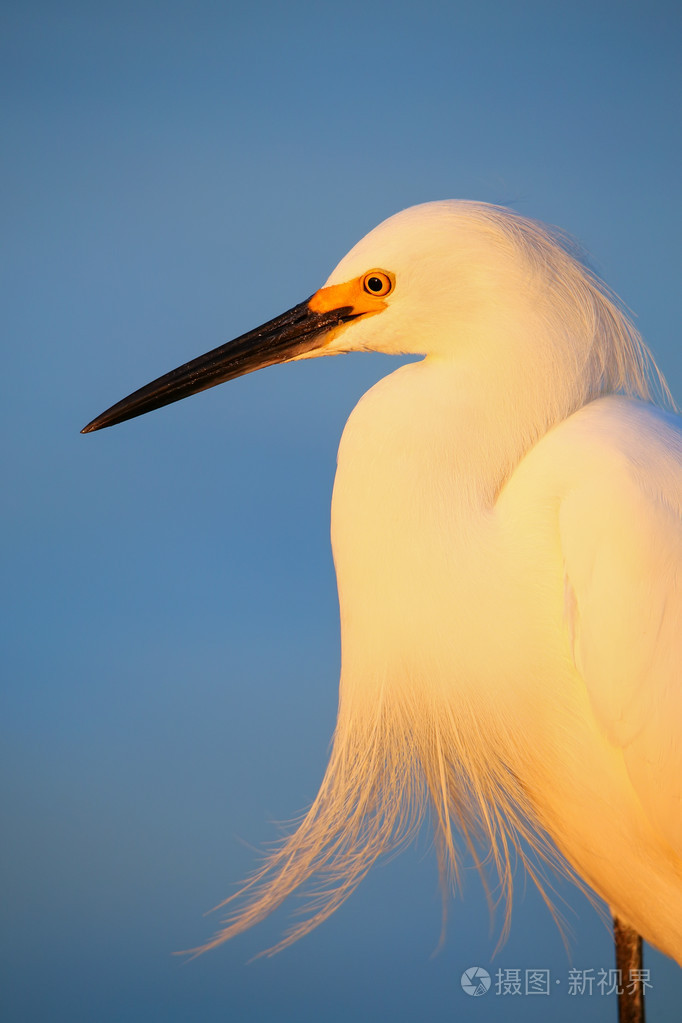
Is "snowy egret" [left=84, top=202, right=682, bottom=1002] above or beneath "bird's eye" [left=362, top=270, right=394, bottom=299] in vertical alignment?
beneath

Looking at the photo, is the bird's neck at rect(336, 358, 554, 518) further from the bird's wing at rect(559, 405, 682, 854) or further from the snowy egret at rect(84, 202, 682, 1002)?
the bird's wing at rect(559, 405, 682, 854)

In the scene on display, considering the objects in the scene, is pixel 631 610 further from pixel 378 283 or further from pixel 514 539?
pixel 378 283

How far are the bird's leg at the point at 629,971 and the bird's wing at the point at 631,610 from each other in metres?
0.43

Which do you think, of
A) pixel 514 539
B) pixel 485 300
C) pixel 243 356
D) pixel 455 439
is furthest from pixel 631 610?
pixel 243 356

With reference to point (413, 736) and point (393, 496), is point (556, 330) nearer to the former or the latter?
point (393, 496)

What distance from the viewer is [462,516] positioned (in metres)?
1.19

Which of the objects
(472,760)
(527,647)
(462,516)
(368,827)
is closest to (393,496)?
(462,516)

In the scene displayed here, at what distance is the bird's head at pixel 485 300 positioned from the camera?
4.00ft

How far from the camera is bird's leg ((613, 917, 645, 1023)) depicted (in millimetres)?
1458

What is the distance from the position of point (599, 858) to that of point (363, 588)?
502 millimetres

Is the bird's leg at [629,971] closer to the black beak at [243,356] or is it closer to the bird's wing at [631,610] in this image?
the bird's wing at [631,610]

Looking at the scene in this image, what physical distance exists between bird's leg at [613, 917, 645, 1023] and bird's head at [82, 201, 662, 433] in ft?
2.76

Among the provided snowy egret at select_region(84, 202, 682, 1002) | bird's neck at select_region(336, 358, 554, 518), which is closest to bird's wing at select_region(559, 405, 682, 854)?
snowy egret at select_region(84, 202, 682, 1002)

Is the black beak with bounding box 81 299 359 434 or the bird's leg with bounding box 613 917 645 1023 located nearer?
the black beak with bounding box 81 299 359 434
